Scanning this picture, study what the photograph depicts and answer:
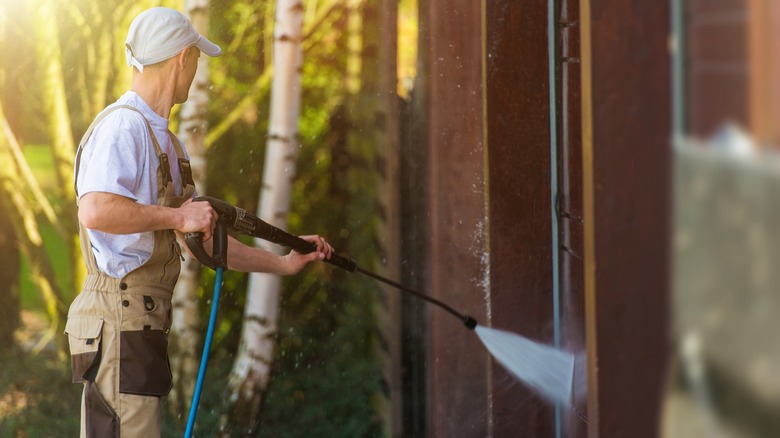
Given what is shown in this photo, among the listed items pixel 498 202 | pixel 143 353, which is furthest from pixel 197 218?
pixel 498 202

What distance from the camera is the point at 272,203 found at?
5.88m

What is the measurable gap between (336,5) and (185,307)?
1832 mm

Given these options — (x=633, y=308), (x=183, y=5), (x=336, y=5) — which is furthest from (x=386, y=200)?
(x=633, y=308)

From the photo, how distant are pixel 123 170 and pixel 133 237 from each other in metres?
0.23

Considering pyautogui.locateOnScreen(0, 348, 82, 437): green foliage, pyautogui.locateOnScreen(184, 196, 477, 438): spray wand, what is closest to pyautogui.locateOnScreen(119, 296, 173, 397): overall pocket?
pyautogui.locateOnScreen(184, 196, 477, 438): spray wand

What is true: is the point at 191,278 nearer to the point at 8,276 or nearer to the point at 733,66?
the point at 8,276

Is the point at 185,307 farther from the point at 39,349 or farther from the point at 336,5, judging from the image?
the point at 336,5

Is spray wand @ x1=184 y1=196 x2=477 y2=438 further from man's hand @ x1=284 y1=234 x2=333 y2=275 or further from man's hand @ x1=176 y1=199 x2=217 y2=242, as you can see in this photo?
man's hand @ x1=284 y1=234 x2=333 y2=275

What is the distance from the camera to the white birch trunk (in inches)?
233

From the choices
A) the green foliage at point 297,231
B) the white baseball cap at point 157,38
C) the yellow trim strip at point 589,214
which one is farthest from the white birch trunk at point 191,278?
the yellow trim strip at point 589,214

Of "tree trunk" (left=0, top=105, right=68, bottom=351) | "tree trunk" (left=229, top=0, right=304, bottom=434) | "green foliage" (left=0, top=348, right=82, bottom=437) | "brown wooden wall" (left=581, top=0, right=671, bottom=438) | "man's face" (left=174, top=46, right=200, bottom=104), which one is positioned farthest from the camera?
"tree trunk" (left=0, top=105, right=68, bottom=351)

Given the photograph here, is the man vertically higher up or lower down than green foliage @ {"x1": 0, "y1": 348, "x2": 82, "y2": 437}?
higher up

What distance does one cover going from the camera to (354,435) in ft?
19.4

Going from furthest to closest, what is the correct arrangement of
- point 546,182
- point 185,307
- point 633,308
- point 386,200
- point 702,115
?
point 185,307 < point 386,200 < point 546,182 < point 633,308 < point 702,115
